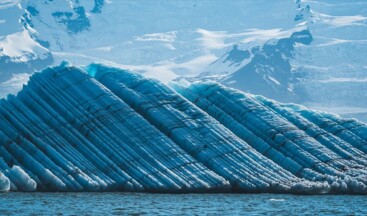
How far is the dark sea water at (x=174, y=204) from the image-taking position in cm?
6129

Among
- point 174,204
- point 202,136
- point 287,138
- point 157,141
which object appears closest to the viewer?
point 174,204

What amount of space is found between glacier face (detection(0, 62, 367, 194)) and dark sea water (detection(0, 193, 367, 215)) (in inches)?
71.5

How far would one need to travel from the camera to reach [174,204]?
65875 mm

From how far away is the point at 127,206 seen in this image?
6391 cm

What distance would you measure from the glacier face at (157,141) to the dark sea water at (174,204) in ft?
5.96

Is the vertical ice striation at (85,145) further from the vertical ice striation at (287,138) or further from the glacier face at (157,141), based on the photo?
the vertical ice striation at (287,138)

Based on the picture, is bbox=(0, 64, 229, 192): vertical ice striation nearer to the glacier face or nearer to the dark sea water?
the glacier face

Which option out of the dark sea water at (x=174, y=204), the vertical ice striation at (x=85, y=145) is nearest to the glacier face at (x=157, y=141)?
the vertical ice striation at (x=85, y=145)

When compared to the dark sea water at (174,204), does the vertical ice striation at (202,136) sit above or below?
above

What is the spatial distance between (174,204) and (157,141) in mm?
11434

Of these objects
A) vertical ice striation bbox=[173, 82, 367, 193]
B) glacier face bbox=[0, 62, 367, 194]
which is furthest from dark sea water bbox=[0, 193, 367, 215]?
vertical ice striation bbox=[173, 82, 367, 193]

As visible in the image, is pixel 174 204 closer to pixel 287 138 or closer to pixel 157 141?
pixel 157 141

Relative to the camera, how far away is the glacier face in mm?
72875

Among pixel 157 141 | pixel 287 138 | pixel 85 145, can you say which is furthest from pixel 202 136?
pixel 85 145
